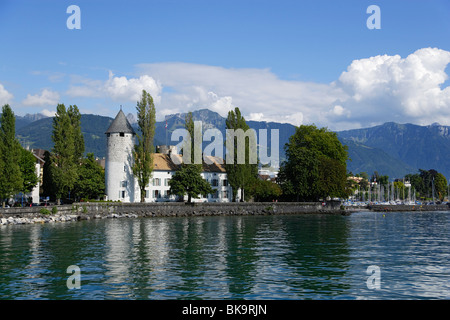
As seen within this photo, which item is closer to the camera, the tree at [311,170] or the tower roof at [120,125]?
the tower roof at [120,125]

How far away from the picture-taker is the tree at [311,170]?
95.0m

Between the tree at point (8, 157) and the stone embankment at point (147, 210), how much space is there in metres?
4.35

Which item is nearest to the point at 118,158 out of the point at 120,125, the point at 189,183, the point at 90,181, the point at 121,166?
the point at 121,166

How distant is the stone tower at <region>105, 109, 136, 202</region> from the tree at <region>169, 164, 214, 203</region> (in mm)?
8778

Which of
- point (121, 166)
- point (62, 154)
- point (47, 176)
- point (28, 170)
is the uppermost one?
point (62, 154)

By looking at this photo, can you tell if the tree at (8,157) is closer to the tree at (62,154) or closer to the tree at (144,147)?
the tree at (62,154)

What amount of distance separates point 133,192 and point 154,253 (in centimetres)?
5673

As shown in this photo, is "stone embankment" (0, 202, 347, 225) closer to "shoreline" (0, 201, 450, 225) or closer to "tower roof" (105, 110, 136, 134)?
"shoreline" (0, 201, 450, 225)

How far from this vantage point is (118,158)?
285 ft

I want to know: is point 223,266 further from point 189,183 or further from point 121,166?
point 121,166

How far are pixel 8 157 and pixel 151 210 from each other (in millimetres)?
24675

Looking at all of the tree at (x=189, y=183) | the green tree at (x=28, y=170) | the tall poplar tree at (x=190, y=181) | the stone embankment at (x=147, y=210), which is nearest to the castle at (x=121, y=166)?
the tree at (x=189, y=183)
